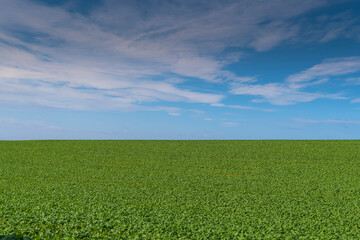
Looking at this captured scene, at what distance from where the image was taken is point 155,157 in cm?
1969

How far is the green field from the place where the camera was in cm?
710

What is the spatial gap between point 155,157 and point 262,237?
532 inches

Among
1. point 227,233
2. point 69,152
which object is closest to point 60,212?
point 227,233

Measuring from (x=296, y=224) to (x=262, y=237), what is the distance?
1544 mm

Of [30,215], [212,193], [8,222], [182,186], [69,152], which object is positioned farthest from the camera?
[69,152]

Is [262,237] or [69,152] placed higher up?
[69,152]

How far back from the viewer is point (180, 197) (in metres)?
10.0

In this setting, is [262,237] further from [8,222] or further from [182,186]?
[8,222]

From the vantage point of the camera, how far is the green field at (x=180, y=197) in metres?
7.10

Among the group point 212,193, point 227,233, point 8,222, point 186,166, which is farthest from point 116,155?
point 227,233

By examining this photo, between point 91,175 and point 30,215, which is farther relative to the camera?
point 91,175

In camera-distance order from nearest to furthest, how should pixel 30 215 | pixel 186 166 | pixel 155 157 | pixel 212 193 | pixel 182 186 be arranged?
pixel 30 215 < pixel 212 193 < pixel 182 186 < pixel 186 166 < pixel 155 157

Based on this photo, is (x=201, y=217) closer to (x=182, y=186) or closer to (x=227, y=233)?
(x=227, y=233)

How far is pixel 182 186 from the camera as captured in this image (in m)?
11.6
